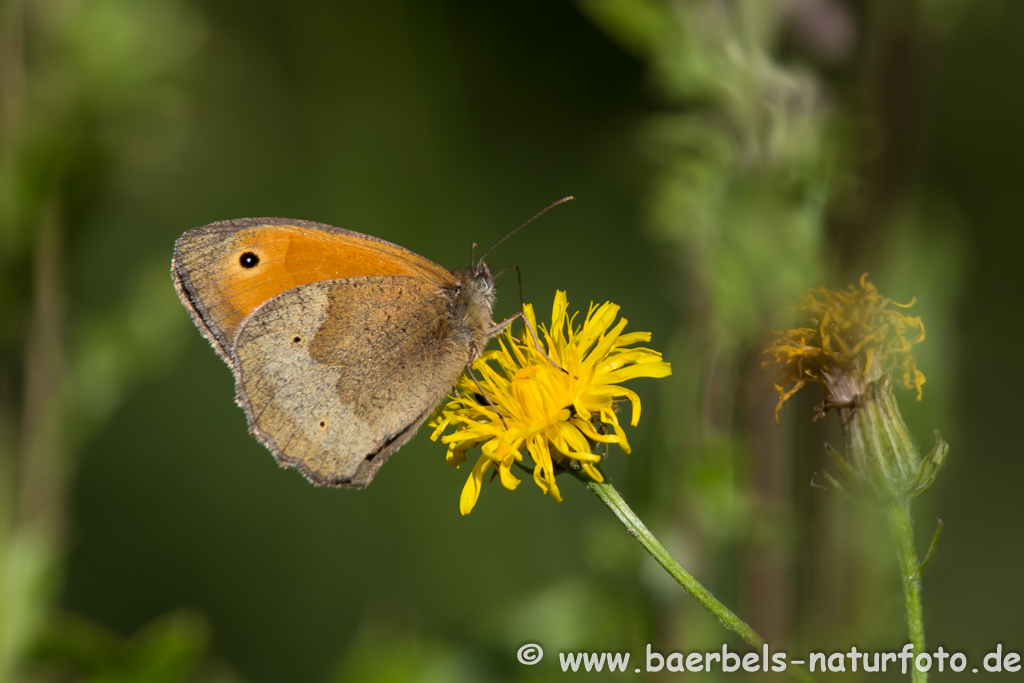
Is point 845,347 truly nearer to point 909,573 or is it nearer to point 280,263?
point 909,573

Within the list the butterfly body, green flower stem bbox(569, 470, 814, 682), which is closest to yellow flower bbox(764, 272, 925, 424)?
green flower stem bbox(569, 470, 814, 682)

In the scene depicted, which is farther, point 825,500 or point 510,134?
point 510,134

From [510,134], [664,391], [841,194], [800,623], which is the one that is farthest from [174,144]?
[800,623]

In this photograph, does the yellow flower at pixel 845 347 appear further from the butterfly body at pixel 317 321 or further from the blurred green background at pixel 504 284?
the butterfly body at pixel 317 321

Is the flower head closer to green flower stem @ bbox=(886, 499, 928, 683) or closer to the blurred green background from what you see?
green flower stem @ bbox=(886, 499, 928, 683)

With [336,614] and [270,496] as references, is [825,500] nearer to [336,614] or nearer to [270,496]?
[336,614]

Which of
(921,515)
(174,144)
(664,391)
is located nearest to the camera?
(664,391)

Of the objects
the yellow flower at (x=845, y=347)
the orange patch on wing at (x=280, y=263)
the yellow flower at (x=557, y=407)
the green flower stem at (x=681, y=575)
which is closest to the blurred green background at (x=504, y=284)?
the yellow flower at (x=845, y=347)
